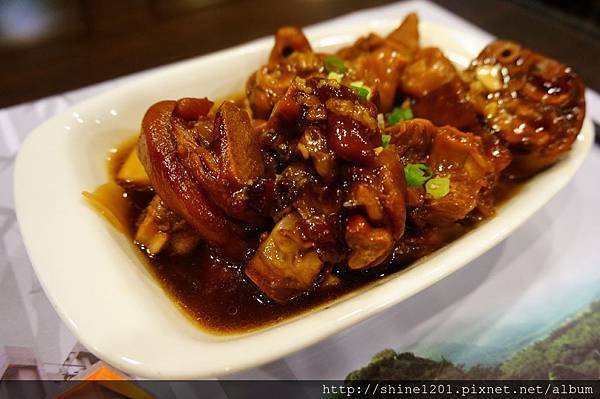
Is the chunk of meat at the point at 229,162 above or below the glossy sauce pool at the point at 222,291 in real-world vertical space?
above

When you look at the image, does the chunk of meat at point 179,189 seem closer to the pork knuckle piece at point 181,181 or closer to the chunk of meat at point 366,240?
the pork knuckle piece at point 181,181

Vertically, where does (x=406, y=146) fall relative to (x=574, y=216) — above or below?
above

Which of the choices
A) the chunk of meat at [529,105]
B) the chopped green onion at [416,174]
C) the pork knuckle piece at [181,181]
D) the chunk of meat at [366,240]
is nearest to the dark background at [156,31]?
the chunk of meat at [529,105]

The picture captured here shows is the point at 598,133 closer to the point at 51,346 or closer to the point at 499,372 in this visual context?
the point at 499,372

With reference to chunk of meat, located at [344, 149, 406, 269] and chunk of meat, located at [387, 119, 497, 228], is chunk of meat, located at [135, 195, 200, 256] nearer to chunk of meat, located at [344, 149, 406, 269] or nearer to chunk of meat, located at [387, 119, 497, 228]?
chunk of meat, located at [344, 149, 406, 269]

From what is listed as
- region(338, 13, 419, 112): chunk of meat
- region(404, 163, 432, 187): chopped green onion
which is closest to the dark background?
region(338, 13, 419, 112): chunk of meat

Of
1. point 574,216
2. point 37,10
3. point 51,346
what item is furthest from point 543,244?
point 37,10

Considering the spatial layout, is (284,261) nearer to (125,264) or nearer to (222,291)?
(222,291)
